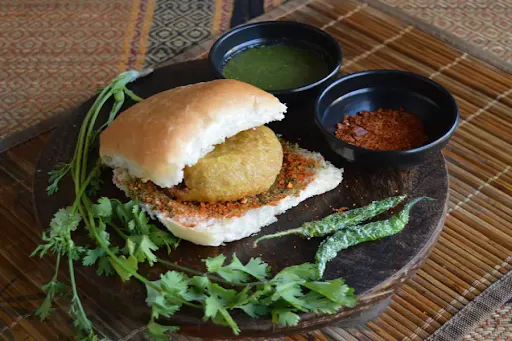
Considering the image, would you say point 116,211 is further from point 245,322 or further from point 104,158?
point 245,322

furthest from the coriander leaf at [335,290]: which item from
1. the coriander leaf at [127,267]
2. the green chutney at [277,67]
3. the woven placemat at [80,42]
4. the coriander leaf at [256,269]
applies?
the woven placemat at [80,42]

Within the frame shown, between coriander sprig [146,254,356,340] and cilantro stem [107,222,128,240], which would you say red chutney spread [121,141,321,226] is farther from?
coriander sprig [146,254,356,340]

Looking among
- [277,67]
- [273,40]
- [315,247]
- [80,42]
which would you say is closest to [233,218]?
[315,247]

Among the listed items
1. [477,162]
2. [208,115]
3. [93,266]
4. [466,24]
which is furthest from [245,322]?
[466,24]

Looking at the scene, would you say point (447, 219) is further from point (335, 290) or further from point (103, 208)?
point (103, 208)

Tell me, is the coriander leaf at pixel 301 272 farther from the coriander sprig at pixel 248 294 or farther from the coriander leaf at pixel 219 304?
the coriander leaf at pixel 219 304

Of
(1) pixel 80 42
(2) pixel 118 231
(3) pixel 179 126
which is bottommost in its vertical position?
(1) pixel 80 42

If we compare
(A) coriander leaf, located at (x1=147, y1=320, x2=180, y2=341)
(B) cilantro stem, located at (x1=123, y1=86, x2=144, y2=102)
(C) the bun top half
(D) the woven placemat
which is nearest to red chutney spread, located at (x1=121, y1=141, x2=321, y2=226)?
(C) the bun top half
